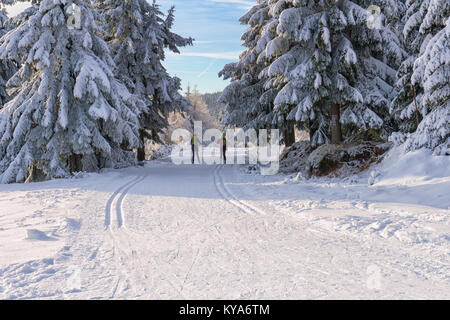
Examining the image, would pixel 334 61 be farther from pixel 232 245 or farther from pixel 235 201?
pixel 232 245

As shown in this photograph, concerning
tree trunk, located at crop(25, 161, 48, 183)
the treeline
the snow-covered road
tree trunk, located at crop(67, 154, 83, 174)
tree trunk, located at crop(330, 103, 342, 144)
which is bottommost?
the snow-covered road

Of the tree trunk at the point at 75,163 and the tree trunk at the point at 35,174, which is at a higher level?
the tree trunk at the point at 75,163

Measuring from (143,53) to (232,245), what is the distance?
61.4ft

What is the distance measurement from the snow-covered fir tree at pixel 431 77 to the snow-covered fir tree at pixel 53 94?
423 inches

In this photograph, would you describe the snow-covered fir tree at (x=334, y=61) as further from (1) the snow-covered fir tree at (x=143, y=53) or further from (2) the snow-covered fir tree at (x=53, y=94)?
(1) the snow-covered fir tree at (x=143, y=53)

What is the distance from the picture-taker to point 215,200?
9.16 meters

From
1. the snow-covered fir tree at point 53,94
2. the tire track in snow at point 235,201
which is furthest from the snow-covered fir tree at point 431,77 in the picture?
the snow-covered fir tree at point 53,94

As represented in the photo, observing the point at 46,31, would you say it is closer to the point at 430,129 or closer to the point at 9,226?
the point at 9,226

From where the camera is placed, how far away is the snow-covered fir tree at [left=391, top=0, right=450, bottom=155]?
869cm

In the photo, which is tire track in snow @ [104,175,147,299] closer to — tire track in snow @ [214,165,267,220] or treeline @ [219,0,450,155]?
tire track in snow @ [214,165,267,220]

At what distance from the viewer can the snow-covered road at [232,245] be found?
3.81 m

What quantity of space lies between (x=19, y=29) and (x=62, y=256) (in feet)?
40.2

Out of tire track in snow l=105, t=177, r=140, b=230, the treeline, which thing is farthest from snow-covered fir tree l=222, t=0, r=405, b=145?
tire track in snow l=105, t=177, r=140, b=230

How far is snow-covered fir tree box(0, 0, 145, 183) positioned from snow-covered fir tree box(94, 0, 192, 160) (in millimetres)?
5731
